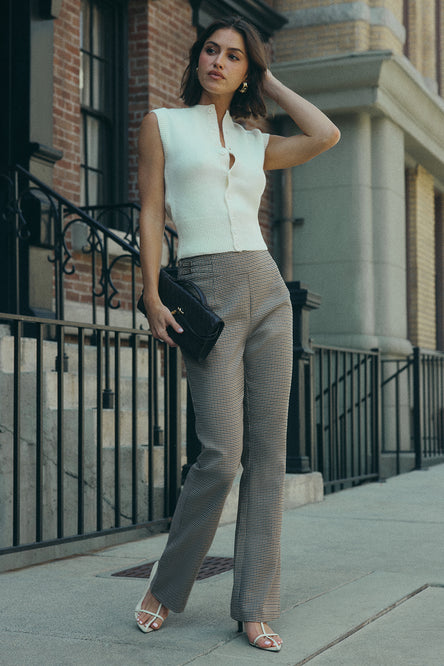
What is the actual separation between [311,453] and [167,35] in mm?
5002

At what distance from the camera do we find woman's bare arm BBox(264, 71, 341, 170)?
10.9 ft

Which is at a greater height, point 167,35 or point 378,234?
point 167,35

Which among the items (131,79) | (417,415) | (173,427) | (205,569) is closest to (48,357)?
(173,427)

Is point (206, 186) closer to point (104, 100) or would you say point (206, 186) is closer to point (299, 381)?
point (299, 381)

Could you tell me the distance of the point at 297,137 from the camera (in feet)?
11.0

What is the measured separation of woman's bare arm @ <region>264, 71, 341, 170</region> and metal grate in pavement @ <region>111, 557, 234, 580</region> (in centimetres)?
192

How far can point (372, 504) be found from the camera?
685 centimetres

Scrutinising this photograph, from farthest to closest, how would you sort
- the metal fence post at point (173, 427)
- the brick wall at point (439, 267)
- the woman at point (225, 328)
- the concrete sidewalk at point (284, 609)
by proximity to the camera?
the brick wall at point (439, 267) → the metal fence post at point (173, 427) → the woman at point (225, 328) → the concrete sidewalk at point (284, 609)

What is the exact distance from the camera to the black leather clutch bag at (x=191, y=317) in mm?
3049

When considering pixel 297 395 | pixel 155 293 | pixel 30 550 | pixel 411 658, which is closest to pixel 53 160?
pixel 297 395

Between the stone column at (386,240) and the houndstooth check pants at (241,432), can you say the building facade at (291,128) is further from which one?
the houndstooth check pants at (241,432)

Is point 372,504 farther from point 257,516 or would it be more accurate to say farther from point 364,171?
point 364,171

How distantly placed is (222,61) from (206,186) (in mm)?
420

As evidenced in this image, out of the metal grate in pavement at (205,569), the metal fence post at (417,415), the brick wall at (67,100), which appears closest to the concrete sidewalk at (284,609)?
the metal grate in pavement at (205,569)
